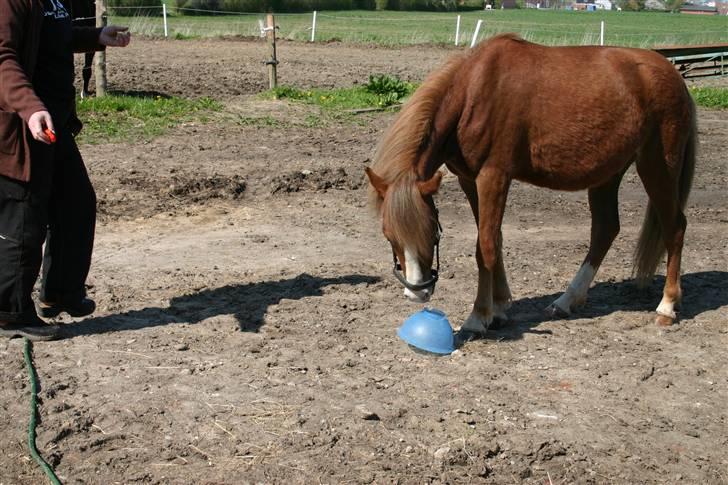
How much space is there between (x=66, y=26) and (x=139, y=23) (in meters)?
28.4

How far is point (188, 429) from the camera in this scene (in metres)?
4.24

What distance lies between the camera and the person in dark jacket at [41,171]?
15.6 feet

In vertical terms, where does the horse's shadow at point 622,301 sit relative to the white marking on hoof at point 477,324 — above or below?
below

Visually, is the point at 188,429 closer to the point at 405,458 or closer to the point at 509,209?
the point at 405,458

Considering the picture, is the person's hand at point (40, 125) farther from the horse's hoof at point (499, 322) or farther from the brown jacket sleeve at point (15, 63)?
the horse's hoof at point (499, 322)

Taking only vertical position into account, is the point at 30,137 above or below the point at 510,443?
above

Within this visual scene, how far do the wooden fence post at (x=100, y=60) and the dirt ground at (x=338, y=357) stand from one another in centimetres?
401

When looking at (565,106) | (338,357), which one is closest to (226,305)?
(338,357)

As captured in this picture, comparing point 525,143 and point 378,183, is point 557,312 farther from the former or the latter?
point 378,183

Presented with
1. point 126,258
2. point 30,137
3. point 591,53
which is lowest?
point 126,258

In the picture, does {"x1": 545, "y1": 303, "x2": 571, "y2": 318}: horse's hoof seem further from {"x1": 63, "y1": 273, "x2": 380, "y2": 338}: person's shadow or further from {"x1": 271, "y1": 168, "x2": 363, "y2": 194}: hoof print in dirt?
{"x1": 271, "y1": 168, "x2": 363, "y2": 194}: hoof print in dirt

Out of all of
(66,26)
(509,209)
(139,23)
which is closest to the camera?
(66,26)

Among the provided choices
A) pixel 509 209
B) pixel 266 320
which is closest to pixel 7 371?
pixel 266 320

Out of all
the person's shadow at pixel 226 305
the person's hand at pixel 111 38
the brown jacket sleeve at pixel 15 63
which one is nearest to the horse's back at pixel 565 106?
the person's shadow at pixel 226 305
